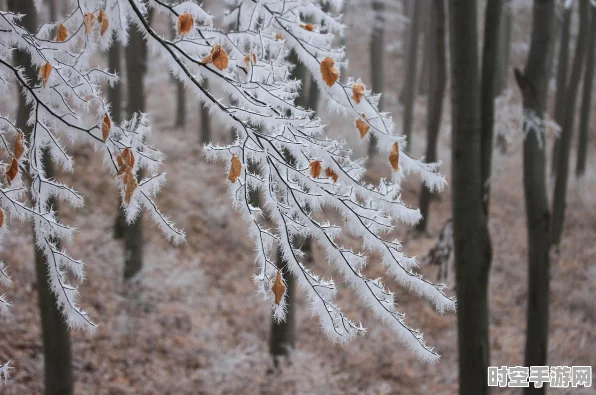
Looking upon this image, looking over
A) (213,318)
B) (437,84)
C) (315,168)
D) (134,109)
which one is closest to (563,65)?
(437,84)

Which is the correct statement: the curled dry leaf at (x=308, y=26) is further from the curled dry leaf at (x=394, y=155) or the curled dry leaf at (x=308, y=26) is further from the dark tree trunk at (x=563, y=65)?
the dark tree trunk at (x=563, y=65)

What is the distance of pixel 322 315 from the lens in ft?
6.72

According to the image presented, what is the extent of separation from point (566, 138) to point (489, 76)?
26.3ft

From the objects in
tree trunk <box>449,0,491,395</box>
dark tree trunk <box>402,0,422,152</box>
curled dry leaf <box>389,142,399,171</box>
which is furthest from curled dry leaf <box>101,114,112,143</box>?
dark tree trunk <box>402,0,422,152</box>

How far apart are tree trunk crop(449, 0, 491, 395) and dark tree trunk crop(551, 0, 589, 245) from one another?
829 cm

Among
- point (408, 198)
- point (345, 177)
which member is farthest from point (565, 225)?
point (345, 177)

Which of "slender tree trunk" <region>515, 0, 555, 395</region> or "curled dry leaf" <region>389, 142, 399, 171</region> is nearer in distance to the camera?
"curled dry leaf" <region>389, 142, 399, 171</region>

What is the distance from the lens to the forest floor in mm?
5746

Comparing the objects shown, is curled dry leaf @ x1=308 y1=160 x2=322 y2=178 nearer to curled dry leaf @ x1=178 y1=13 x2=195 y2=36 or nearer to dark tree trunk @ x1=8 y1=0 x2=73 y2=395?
curled dry leaf @ x1=178 y1=13 x2=195 y2=36

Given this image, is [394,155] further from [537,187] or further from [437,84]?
[437,84]

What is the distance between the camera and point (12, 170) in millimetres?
2121

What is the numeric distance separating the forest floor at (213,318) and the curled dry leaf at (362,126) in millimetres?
4623

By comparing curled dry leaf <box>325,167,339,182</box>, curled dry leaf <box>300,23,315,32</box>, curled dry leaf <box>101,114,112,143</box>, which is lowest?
curled dry leaf <box>325,167,339,182</box>

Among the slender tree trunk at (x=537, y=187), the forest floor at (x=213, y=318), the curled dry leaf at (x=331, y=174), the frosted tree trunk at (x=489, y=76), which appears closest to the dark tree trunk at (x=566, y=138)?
the forest floor at (x=213, y=318)
